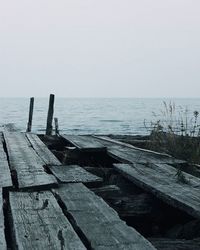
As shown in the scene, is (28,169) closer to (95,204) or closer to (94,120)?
(95,204)

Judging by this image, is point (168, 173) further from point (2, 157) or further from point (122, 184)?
point (2, 157)

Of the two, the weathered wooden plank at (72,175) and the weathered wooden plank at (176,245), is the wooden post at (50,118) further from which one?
the weathered wooden plank at (176,245)

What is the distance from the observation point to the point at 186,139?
7258mm

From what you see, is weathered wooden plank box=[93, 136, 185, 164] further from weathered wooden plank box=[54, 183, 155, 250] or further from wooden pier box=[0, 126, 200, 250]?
weathered wooden plank box=[54, 183, 155, 250]

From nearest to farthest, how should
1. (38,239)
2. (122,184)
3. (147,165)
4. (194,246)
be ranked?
1. (38,239)
2. (194,246)
3. (122,184)
4. (147,165)

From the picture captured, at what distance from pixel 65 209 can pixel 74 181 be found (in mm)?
939

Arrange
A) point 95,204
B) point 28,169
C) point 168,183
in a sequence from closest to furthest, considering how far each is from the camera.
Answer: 1. point 95,204
2. point 168,183
3. point 28,169

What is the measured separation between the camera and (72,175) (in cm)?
430

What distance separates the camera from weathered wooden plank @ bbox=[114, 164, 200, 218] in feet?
10.7

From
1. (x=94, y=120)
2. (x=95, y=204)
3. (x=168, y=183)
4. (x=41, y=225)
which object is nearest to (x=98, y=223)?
(x=41, y=225)

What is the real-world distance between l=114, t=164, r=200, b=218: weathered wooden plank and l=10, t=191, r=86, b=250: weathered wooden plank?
0.92 metres

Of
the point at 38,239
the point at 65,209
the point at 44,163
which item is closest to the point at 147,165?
the point at 44,163

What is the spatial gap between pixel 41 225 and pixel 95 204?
611 mm

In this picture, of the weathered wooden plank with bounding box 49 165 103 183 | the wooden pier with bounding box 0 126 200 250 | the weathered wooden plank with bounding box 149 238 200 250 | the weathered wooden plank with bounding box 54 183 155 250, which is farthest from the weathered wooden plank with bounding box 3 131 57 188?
the weathered wooden plank with bounding box 149 238 200 250
